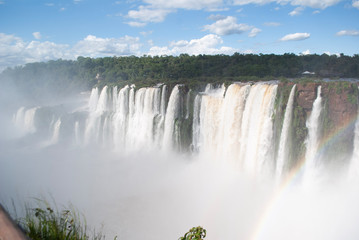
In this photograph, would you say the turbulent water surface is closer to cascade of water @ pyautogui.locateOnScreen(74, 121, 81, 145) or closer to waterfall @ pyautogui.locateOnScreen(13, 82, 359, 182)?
waterfall @ pyautogui.locateOnScreen(13, 82, 359, 182)

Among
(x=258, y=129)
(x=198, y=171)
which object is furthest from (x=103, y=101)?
(x=258, y=129)

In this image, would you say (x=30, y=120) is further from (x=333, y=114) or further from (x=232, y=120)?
(x=333, y=114)

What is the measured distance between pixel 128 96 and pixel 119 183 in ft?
27.3

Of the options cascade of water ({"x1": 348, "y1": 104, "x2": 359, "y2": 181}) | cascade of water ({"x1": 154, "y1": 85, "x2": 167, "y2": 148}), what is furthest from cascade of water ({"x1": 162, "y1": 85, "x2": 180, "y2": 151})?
cascade of water ({"x1": 348, "y1": 104, "x2": 359, "y2": 181})

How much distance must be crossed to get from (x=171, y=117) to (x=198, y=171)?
411cm

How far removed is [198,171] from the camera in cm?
1512

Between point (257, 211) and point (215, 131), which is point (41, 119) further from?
point (257, 211)


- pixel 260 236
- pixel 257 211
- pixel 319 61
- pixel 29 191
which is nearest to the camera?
pixel 260 236

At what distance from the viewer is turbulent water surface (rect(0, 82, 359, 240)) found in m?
10.2

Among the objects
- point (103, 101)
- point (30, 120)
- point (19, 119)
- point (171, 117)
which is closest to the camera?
point (171, 117)

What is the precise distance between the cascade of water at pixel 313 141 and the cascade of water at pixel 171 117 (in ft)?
27.6

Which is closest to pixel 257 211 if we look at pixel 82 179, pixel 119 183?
pixel 119 183

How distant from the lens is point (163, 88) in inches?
705

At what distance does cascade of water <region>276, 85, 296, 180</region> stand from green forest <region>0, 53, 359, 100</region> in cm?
790
